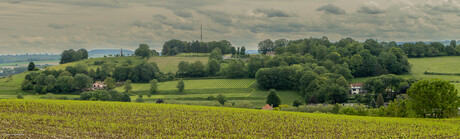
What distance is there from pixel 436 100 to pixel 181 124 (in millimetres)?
32384

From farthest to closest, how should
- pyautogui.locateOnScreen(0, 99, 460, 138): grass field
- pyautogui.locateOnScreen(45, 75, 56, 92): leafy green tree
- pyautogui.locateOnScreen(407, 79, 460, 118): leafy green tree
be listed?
pyautogui.locateOnScreen(45, 75, 56, 92): leafy green tree → pyautogui.locateOnScreen(407, 79, 460, 118): leafy green tree → pyautogui.locateOnScreen(0, 99, 460, 138): grass field

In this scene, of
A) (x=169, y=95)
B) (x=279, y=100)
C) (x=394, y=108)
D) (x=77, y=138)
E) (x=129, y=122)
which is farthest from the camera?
(x=169, y=95)

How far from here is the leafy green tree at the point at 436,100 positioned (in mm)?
47594

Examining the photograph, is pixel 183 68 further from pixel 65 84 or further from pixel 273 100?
pixel 273 100

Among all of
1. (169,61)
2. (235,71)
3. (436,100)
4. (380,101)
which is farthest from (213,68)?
(436,100)

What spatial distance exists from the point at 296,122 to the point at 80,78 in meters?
90.1

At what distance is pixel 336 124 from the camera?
38406mm

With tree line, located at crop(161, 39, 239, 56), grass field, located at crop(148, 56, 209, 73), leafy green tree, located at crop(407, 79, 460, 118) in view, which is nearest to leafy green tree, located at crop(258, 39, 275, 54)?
tree line, located at crop(161, 39, 239, 56)

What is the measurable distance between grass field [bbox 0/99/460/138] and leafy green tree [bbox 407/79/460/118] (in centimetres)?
663

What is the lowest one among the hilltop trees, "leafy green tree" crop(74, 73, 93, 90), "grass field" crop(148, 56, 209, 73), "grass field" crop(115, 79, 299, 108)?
"grass field" crop(115, 79, 299, 108)

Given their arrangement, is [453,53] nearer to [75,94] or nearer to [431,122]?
[431,122]

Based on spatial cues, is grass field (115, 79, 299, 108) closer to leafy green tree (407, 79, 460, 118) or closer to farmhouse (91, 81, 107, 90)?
farmhouse (91, 81, 107, 90)

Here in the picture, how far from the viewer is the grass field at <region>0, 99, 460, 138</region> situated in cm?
3173

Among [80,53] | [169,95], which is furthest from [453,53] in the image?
[80,53]
